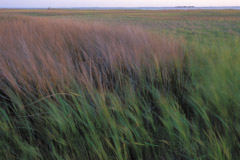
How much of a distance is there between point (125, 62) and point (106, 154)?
899 mm

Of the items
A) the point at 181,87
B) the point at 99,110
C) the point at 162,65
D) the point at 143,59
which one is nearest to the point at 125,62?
the point at 143,59

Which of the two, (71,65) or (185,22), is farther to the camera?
(185,22)

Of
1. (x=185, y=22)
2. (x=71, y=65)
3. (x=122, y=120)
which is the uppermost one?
(x=185, y=22)

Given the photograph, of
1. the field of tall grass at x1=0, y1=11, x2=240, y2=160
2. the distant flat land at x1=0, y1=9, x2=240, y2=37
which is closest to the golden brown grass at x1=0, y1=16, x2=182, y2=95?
the field of tall grass at x1=0, y1=11, x2=240, y2=160

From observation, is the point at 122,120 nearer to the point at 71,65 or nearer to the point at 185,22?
the point at 71,65

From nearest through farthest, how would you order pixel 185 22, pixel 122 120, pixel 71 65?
pixel 122 120
pixel 71 65
pixel 185 22

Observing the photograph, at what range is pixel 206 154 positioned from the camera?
70 cm

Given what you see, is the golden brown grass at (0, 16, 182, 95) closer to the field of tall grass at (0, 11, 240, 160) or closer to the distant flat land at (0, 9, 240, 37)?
the field of tall grass at (0, 11, 240, 160)

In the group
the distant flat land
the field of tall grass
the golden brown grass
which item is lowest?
the field of tall grass

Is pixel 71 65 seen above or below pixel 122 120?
above

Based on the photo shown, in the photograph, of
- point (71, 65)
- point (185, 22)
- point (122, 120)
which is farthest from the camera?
point (185, 22)

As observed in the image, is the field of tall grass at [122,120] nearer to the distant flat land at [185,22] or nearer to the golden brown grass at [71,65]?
the golden brown grass at [71,65]

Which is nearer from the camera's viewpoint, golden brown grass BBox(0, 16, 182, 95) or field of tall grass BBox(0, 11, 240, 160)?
field of tall grass BBox(0, 11, 240, 160)

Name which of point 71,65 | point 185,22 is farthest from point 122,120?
point 185,22
